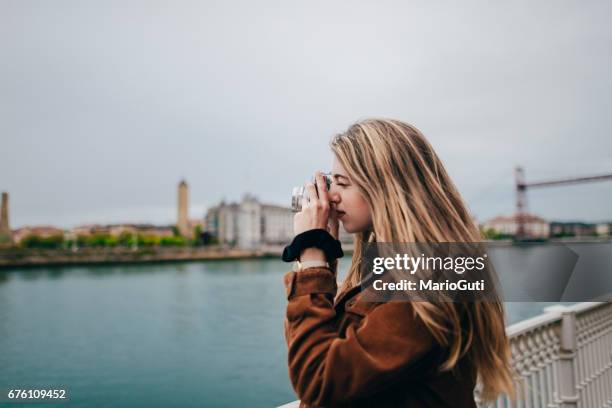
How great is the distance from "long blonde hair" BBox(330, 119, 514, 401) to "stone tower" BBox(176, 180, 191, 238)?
6226cm

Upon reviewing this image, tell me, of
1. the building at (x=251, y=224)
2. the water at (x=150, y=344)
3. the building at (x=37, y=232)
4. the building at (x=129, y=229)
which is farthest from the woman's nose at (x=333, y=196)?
the building at (x=129, y=229)

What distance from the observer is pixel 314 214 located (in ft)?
2.37

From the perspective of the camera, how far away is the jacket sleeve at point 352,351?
1.97 feet

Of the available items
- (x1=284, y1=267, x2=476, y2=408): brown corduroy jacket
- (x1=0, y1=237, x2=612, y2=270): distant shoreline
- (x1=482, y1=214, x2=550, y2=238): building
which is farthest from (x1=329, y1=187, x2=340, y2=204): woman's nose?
(x1=0, y1=237, x2=612, y2=270): distant shoreline

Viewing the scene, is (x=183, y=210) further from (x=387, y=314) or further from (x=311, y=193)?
(x=387, y=314)

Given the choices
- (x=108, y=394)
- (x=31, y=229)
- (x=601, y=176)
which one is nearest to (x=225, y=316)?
(x=108, y=394)

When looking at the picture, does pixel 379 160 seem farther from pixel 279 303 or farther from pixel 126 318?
pixel 279 303

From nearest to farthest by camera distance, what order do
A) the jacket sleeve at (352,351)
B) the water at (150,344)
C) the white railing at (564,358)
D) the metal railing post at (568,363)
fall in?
1. the jacket sleeve at (352,351)
2. the white railing at (564,358)
3. the metal railing post at (568,363)
4. the water at (150,344)

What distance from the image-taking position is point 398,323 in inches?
24.1

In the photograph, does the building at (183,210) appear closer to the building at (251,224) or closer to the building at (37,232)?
the building at (251,224)

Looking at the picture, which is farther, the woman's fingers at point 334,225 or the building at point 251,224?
the building at point 251,224

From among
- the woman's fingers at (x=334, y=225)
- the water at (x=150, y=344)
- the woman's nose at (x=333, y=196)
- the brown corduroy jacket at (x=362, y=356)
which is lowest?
the water at (x=150, y=344)

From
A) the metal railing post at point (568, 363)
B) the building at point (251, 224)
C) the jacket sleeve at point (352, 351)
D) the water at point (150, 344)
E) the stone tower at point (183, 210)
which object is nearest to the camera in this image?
the jacket sleeve at point (352, 351)

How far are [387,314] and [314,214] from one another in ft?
0.64
